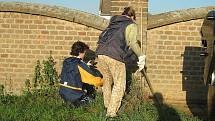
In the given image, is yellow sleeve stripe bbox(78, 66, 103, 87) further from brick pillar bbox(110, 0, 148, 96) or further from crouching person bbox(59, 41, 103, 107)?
brick pillar bbox(110, 0, 148, 96)

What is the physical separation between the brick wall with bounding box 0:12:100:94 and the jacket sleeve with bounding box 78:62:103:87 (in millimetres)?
1336

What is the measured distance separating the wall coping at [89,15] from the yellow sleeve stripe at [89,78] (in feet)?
4.84

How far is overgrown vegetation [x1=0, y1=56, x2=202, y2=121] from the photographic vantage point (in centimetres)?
639

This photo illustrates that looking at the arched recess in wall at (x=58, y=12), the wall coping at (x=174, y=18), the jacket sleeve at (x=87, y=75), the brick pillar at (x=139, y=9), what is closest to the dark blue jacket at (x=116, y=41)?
the jacket sleeve at (x=87, y=75)

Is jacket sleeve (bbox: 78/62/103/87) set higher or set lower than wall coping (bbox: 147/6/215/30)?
lower

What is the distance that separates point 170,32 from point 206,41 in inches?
67.1

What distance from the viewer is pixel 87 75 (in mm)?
7168

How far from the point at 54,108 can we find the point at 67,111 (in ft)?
1.11

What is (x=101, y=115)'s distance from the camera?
645cm

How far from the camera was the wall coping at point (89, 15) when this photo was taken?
8.41 meters

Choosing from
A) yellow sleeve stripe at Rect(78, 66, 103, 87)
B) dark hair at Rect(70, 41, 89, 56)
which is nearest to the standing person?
yellow sleeve stripe at Rect(78, 66, 103, 87)

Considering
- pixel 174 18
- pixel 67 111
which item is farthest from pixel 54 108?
pixel 174 18

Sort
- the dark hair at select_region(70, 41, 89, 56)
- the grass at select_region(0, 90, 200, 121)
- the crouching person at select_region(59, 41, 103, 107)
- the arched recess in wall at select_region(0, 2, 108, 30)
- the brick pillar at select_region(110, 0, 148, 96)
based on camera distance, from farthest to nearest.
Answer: the arched recess in wall at select_region(0, 2, 108, 30)
the brick pillar at select_region(110, 0, 148, 96)
the dark hair at select_region(70, 41, 89, 56)
the crouching person at select_region(59, 41, 103, 107)
the grass at select_region(0, 90, 200, 121)

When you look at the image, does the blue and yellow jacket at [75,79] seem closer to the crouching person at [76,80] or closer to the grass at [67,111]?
the crouching person at [76,80]
